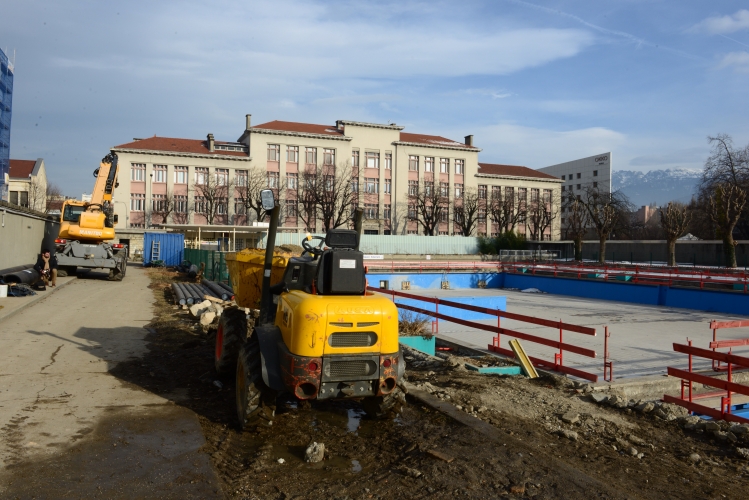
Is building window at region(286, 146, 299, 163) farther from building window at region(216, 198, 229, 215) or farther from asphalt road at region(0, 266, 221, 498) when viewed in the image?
asphalt road at region(0, 266, 221, 498)

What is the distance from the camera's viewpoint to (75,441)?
19.5 ft

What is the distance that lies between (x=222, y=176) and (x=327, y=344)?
63.0 metres

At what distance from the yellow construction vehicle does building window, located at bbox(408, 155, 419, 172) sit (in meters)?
67.8

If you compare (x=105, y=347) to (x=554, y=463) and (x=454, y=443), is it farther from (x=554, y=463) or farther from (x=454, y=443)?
(x=554, y=463)

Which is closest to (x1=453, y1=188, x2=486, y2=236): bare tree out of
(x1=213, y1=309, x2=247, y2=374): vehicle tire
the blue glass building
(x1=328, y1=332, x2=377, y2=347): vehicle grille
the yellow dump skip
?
the blue glass building

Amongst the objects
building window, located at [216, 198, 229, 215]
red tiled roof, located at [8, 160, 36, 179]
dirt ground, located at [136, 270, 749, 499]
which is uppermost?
red tiled roof, located at [8, 160, 36, 179]

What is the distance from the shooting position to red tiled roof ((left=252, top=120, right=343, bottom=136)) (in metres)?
67.8

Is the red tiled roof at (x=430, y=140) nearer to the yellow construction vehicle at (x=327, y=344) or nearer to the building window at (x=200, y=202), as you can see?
the building window at (x=200, y=202)

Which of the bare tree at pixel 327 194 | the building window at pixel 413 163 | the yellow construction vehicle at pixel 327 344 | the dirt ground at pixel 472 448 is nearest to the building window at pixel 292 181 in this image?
the bare tree at pixel 327 194

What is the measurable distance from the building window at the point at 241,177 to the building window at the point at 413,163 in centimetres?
2075

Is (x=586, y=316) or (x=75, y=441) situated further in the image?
(x=586, y=316)

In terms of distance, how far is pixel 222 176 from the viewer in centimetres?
6575

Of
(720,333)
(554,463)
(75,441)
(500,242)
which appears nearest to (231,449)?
(75,441)

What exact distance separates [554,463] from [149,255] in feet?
144
